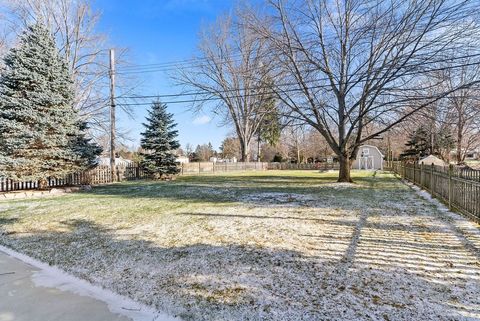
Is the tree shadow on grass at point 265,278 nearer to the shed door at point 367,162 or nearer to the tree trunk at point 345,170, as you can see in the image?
the tree trunk at point 345,170

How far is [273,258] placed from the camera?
359 cm

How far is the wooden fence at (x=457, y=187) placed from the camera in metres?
5.36

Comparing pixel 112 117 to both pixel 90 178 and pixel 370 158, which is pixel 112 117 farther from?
pixel 370 158

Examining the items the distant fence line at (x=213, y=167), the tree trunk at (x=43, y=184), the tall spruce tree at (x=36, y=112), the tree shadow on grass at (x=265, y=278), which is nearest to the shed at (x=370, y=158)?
the distant fence line at (x=213, y=167)

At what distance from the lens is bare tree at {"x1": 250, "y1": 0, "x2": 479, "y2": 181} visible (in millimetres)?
10531

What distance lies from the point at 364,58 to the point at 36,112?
13779 millimetres

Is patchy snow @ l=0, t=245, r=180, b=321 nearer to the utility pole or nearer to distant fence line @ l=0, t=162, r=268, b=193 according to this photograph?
distant fence line @ l=0, t=162, r=268, b=193

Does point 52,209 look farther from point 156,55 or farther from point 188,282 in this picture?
point 156,55

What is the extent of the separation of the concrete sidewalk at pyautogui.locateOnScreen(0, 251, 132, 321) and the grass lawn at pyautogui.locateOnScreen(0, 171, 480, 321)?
307 mm

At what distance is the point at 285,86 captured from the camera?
13758 millimetres

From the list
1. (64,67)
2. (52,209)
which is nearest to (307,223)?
(52,209)

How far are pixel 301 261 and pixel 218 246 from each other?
1.25 metres

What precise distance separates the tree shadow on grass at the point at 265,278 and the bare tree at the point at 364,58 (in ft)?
30.8

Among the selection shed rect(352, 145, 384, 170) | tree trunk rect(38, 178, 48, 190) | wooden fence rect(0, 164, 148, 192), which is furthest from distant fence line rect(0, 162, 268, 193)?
shed rect(352, 145, 384, 170)
